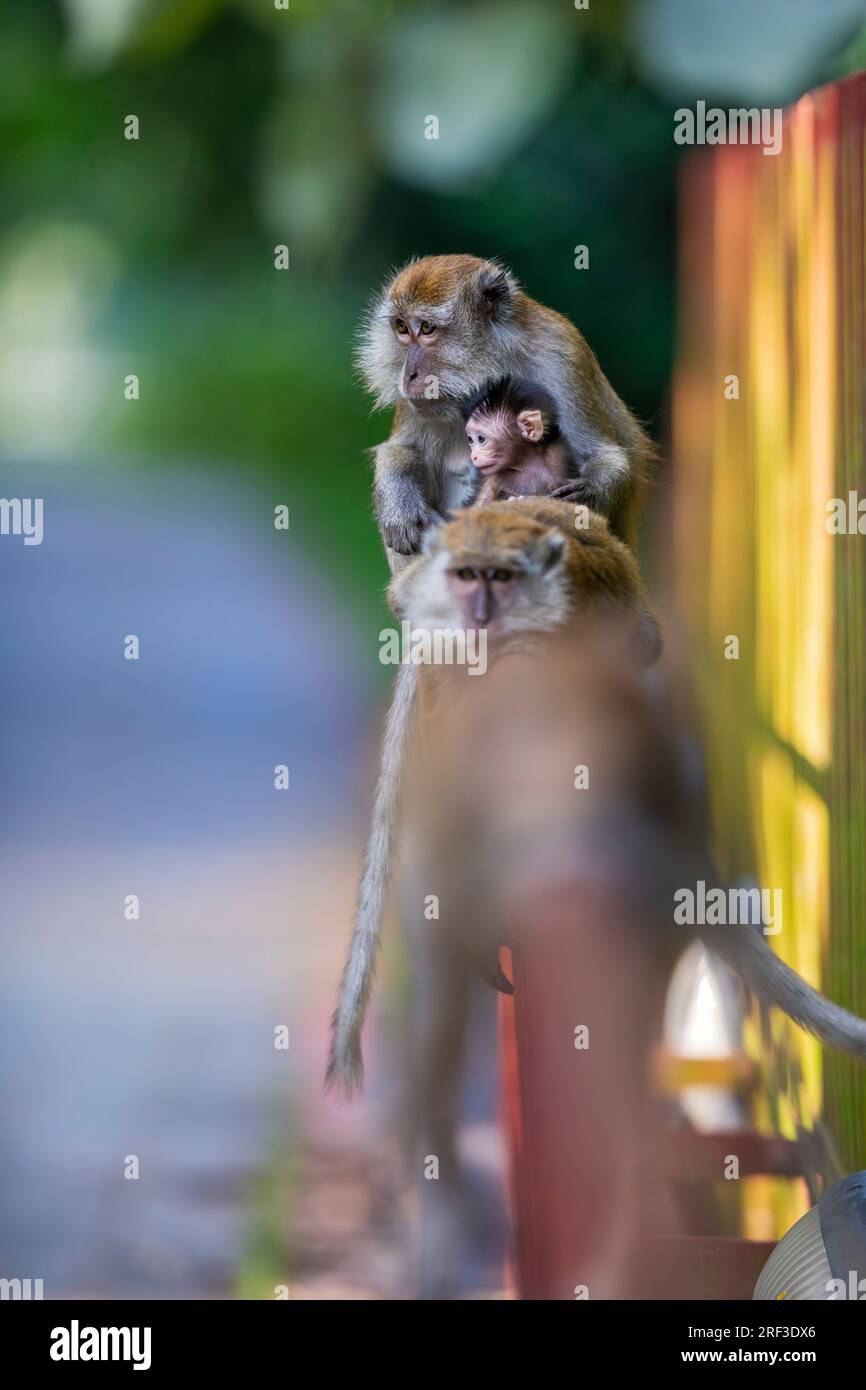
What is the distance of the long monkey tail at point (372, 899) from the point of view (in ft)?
5.32

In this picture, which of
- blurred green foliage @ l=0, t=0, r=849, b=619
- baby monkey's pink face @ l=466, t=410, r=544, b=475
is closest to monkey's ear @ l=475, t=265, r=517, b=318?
baby monkey's pink face @ l=466, t=410, r=544, b=475

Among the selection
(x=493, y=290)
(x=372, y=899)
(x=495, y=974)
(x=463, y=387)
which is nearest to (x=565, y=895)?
(x=495, y=974)

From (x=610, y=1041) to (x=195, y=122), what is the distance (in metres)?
1.73

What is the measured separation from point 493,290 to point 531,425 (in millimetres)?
194

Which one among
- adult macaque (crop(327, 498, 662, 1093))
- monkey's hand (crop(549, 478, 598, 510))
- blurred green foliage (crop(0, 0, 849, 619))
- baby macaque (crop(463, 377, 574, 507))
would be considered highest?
blurred green foliage (crop(0, 0, 849, 619))

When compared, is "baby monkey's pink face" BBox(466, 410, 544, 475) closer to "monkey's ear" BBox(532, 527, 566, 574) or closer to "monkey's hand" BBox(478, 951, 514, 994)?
"monkey's ear" BBox(532, 527, 566, 574)

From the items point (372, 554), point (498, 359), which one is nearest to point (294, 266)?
point (372, 554)

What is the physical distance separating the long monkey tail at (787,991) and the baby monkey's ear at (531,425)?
668 millimetres

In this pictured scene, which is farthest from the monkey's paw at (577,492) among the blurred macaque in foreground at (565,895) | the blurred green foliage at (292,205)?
the blurred green foliage at (292,205)

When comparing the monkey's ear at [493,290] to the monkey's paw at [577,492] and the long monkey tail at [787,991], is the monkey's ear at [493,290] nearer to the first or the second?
the monkey's paw at [577,492]

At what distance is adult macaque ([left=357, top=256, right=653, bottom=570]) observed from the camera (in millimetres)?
1600

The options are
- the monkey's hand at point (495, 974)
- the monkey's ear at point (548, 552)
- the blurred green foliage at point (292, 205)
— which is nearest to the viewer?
the monkey's ear at point (548, 552)

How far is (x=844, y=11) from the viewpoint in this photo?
7.24 ft

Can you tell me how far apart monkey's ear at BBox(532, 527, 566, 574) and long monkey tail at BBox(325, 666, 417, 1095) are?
12.5 inches
